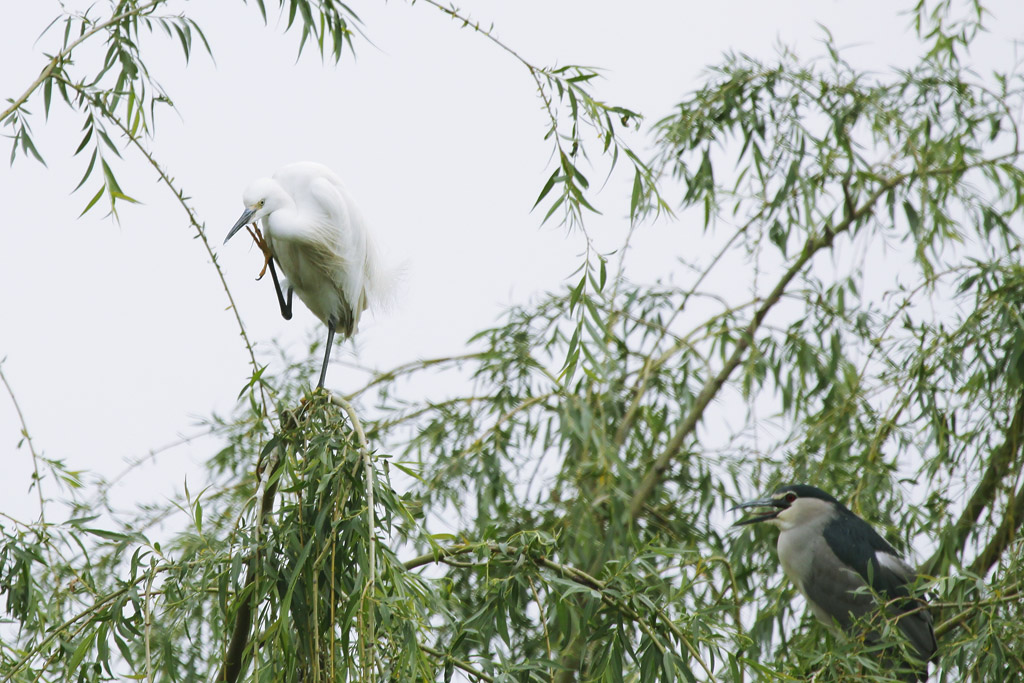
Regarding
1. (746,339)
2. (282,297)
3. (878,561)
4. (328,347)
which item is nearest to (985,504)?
(878,561)

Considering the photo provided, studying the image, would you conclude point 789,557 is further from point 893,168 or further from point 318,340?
point 318,340

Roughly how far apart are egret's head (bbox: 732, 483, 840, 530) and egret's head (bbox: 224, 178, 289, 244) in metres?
1.13

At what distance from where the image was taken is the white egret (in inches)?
75.3

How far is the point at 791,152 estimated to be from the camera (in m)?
2.54

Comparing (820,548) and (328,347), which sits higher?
(328,347)

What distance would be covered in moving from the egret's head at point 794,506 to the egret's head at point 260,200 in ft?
3.71

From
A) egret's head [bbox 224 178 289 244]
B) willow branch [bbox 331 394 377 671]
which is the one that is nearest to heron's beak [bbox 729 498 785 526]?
egret's head [bbox 224 178 289 244]

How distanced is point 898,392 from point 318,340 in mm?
1419

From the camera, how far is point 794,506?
2.38 metres

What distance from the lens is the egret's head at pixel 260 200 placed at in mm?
1886

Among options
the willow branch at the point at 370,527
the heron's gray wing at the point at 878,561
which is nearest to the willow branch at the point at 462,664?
the willow branch at the point at 370,527

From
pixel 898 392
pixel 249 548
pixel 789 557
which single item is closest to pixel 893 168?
pixel 898 392

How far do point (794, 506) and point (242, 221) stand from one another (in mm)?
1307

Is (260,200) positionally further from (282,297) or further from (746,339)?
(746,339)
